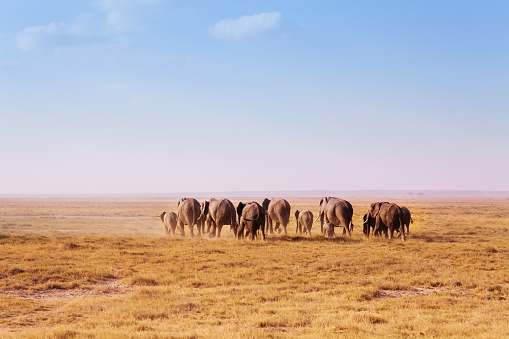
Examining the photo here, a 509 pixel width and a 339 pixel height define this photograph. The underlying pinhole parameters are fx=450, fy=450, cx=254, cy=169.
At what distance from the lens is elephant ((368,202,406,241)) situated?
29.1m

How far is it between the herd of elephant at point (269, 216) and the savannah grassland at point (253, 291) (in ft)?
11.3

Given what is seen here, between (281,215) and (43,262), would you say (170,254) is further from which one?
(281,215)

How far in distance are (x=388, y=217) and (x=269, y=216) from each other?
9270mm

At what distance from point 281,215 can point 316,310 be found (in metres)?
21.2

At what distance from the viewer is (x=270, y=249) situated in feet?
78.7

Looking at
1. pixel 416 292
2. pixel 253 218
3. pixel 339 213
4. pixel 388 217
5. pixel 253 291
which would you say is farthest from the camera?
pixel 339 213

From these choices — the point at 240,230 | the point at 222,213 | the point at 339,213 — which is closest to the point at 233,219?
the point at 222,213

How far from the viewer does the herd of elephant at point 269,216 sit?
1118 inches

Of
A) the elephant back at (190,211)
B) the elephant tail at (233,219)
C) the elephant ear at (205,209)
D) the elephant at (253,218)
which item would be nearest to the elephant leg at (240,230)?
the elephant at (253,218)

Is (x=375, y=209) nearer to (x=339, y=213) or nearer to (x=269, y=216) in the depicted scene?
(x=339, y=213)

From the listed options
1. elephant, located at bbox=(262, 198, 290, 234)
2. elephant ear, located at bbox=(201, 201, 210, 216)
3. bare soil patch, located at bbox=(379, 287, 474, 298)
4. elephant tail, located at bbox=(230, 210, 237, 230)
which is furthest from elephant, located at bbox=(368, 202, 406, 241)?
bare soil patch, located at bbox=(379, 287, 474, 298)

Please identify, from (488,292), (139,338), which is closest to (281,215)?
(488,292)

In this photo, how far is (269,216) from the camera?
34719mm

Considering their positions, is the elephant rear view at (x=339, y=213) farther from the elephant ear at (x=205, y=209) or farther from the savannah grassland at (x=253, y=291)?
the elephant ear at (x=205, y=209)
